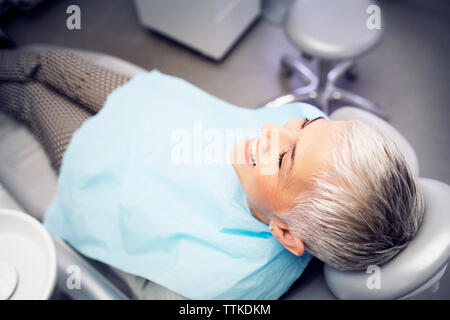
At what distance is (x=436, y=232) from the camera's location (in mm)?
633

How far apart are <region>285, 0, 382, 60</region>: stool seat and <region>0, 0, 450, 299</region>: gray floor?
1.74ft

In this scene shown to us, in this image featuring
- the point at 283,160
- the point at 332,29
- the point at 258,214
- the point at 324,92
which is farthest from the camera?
the point at 324,92

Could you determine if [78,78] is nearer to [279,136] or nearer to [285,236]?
[279,136]

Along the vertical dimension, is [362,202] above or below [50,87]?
above

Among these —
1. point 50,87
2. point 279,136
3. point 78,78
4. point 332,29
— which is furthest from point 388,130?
point 50,87

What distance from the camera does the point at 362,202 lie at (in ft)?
1.93

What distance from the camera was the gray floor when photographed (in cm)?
169

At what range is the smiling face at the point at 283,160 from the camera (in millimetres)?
646

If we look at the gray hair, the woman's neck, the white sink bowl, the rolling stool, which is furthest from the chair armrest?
the rolling stool

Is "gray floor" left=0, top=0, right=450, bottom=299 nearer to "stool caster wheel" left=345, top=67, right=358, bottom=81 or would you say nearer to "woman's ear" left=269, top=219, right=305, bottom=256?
"stool caster wheel" left=345, top=67, right=358, bottom=81

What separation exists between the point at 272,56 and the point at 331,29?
67 centimetres

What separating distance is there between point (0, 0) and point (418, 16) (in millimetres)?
2624

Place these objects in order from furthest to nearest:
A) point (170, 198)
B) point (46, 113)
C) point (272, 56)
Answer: point (272, 56) → point (46, 113) → point (170, 198)

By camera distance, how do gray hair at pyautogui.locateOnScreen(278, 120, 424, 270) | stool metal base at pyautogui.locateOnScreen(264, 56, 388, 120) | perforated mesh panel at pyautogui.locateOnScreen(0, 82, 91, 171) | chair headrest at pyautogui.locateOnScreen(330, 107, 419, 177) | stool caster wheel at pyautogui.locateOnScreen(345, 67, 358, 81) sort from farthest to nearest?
stool caster wheel at pyautogui.locateOnScreen(345, 67, 358, 81), stool metal base at pyautogui.locateOnScreen(264, 56, 388, 120), perforated mesh panel at pyautogui.locateOnScreen(0, 82, 91, 171), chair headrest at pyautogui.locateOnScreen(330, 107, 419, 177), gray hair at pyautogui.locateOnScreen(278, 120, 424, 270)
